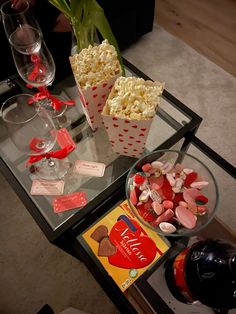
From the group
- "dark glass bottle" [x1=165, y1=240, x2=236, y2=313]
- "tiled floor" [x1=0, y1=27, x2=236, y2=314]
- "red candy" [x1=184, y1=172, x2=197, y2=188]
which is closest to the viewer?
"dark glass bottle" [x1=165, y1=240, x2=236, y2=313]

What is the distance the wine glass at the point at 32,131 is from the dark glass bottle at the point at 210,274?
501mm

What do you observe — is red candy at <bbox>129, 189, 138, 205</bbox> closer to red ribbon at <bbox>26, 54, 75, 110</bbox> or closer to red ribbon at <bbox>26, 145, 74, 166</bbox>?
red ribbon at <bbox>26, 145, 74, 166</bbox>

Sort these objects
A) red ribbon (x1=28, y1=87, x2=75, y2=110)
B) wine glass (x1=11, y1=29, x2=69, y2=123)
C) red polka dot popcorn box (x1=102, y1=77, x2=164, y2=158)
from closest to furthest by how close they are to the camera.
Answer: red polka dot popcorn box (x1=102, y1=77, x2=164, y2=158), wine glass (x1=11, y1=29, x2=69, y2=123), red ribbon (x1=28, y1=87, x2=75, y2=110)

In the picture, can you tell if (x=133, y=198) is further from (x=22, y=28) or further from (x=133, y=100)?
(x=22, y=28)

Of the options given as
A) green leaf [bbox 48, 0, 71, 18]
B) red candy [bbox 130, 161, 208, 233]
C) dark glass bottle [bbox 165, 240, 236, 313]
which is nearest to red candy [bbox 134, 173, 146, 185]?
red candy [bbox 130, 161, 208, 233]

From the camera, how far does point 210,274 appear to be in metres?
0.58

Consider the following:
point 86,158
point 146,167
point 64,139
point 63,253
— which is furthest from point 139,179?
point 63,253

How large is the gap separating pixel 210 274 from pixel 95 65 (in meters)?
0.61

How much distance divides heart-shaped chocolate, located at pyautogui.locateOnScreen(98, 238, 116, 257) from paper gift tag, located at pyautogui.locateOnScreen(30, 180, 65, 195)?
215 mm

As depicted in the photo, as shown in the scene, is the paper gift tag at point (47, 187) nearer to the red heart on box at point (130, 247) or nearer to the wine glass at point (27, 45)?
the red heart on box at point (130, 247)

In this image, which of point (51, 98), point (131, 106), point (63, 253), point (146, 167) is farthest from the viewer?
point (63, 253)

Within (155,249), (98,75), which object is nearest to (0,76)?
(98,75)

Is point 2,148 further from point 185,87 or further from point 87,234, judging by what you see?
point 185,87

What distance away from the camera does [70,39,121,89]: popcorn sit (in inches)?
30.9
